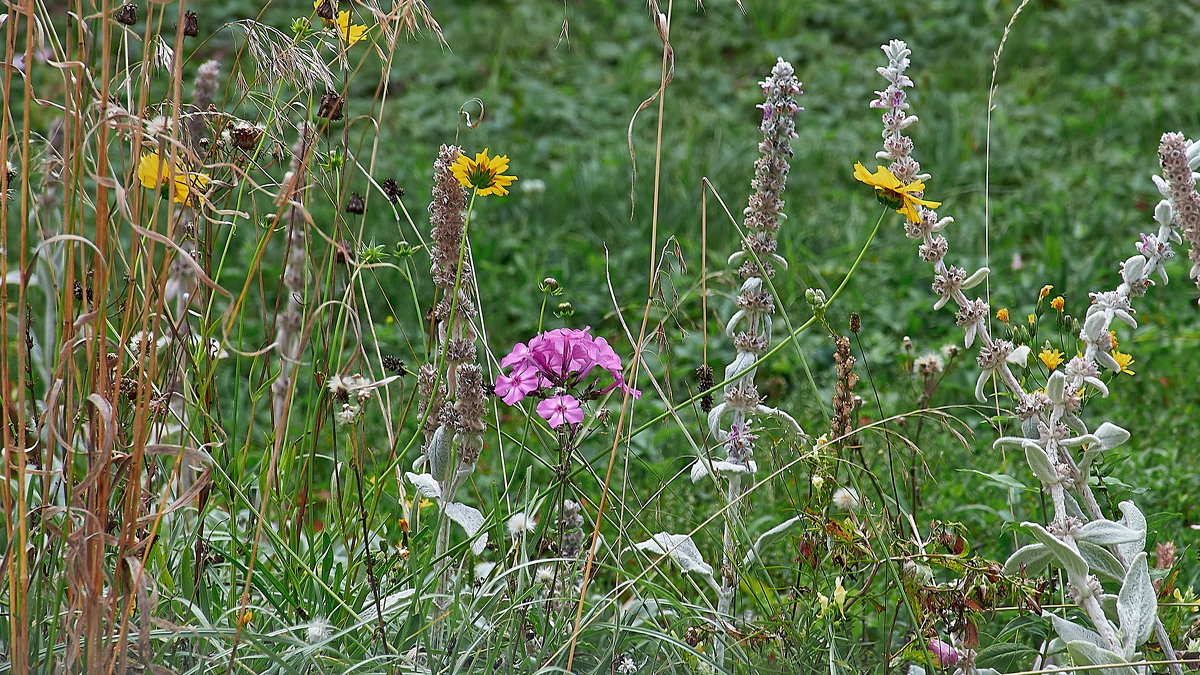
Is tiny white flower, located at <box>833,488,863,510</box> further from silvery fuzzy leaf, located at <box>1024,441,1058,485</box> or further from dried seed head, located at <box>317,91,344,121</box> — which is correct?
dried seed head, located at <box>317,91,344,121</box>

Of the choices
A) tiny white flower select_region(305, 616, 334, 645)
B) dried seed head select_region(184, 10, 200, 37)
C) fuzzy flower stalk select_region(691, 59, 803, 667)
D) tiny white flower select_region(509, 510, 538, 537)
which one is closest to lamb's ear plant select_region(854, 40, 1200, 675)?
fuzzy flower stalk select_region(691, 59, 803, 667)

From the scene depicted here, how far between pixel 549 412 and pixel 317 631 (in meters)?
0.38

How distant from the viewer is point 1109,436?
59.4 inches

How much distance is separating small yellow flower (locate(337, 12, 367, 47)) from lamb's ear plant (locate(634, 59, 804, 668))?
50 centimetres

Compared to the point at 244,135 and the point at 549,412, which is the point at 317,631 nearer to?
the point at 549,412

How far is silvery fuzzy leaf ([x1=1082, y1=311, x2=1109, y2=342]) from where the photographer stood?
151 centimetres

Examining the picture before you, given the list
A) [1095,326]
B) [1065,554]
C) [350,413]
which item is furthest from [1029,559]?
[350,413]

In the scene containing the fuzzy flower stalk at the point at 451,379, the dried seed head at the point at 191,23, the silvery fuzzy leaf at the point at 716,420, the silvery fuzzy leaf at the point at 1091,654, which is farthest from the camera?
the silvery fuzzy leaf at the point at 716,420

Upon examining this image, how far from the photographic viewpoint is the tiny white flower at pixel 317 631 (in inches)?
58.7

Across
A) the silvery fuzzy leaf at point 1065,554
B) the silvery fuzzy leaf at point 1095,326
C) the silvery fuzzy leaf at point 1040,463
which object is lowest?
the silvery fuzzy leaf at point 1065,554

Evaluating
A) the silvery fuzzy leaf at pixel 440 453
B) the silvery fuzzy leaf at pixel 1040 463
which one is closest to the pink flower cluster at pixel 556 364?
the silvery fuzzy leaf at pixel 440 453

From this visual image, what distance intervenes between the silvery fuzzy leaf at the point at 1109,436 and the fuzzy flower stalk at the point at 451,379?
748 millimetres

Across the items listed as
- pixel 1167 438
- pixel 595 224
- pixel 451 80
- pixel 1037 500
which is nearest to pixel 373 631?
pixel 1037 500

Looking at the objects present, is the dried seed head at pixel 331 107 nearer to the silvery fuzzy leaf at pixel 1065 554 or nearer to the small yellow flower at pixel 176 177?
the small yellow flower at pixel 176 177
